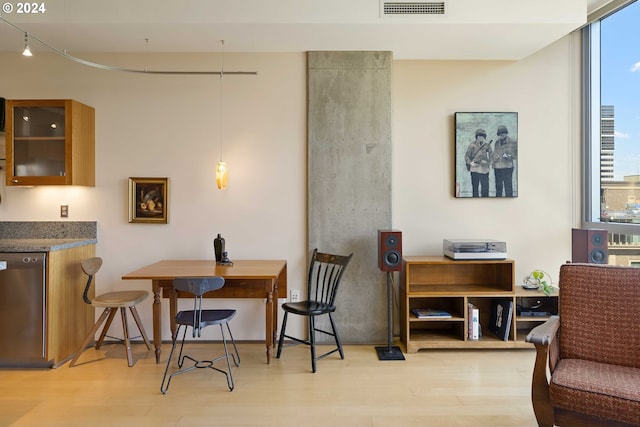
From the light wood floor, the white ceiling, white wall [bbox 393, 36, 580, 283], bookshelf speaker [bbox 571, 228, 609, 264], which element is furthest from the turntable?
the white ceiling

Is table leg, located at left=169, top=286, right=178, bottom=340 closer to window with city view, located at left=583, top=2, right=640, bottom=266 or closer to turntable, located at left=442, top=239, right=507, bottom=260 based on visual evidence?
turntable, located at left=442, top=239, right=507, bottom=260

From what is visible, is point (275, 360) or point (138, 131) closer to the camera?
point (275, 360)

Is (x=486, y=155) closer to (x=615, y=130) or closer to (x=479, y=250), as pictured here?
(x=479, y=250)

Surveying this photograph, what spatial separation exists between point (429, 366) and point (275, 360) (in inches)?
49.0

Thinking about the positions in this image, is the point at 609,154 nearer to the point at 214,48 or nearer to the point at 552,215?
the point at 552,215

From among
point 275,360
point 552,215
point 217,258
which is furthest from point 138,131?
point 552,215

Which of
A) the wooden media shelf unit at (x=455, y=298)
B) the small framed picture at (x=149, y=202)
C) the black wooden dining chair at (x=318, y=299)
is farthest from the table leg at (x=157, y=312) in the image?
the wooden media shelf unit at (x=455, y=298)

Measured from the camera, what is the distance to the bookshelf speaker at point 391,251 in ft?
11.4

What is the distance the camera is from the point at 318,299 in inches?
152

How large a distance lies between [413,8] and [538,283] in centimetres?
259

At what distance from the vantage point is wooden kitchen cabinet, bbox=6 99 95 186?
3529 mm

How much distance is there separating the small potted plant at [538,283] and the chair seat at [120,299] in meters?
3.39

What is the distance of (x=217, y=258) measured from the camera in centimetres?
363

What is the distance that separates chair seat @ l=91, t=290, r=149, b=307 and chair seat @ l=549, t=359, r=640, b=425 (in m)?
2.95
